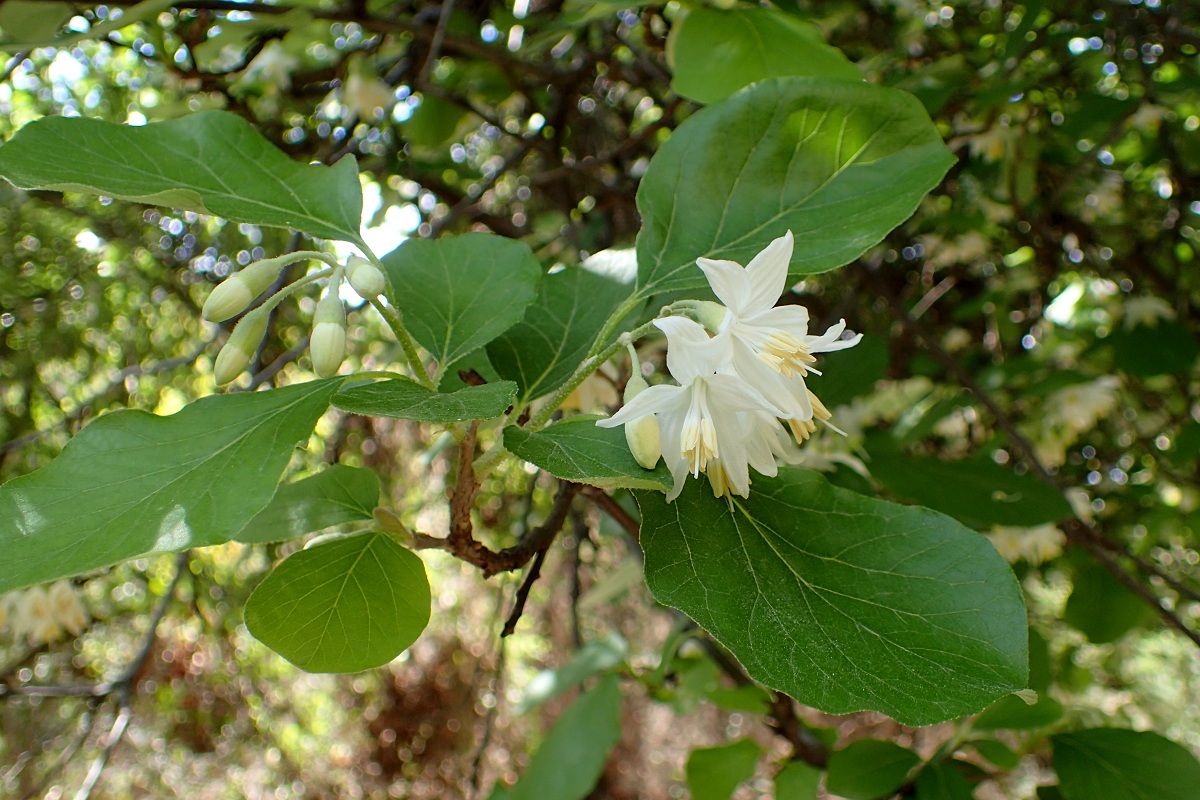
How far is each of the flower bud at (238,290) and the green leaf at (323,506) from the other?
0.68 feet

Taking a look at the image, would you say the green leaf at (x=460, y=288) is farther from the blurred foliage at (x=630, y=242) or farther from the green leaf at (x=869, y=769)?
the green leaf at (x=869, y=769)

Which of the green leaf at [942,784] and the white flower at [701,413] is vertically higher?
the white flower at [701,413]

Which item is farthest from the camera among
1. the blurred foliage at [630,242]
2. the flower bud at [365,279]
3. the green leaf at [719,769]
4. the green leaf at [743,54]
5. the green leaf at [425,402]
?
the blurred foliage at [630,242]

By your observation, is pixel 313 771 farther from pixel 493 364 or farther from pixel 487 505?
pixel 493 364

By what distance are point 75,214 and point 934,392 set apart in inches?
114

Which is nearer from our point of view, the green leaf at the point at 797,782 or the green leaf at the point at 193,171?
the green leaf at the point at 193,171

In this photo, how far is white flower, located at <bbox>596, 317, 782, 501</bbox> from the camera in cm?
74

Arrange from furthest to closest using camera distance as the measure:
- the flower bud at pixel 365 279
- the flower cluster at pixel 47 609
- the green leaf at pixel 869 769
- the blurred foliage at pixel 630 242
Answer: the flower cluster at pixel 47 609 < the blurred foliage at pixel 630 242 < the green leaf at pixel 869 769 < the flower bud at pixel 365 279

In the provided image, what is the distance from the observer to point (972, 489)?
1.63 metres

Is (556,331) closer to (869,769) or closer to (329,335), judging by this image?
(329,335)

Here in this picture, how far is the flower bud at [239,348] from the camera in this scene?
2.87 feet

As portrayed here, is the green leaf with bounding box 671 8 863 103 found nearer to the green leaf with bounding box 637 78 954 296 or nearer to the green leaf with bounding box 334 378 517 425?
the green leaf with bounding box 637 78 954 296

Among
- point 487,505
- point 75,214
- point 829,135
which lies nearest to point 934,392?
point 487,505

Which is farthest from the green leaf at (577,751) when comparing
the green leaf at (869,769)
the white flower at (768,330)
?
the white flower at (768,330)
